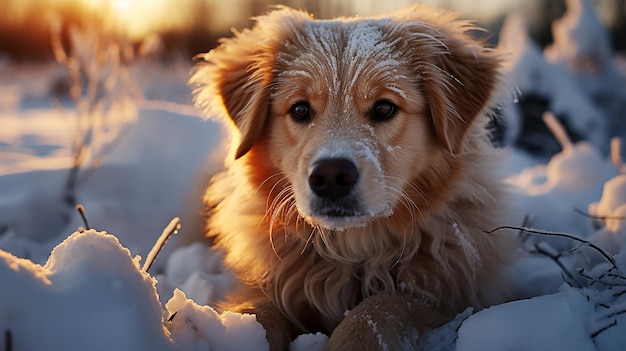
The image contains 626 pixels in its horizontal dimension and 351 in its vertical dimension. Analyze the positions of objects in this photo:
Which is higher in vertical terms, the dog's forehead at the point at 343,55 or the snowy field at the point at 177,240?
the dog's forehead at the point at 343,55

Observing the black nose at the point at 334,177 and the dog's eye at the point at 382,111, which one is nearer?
the black nose at the point at 334,177

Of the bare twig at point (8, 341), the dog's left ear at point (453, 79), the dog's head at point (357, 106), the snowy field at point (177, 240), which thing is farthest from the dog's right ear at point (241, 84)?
the bare twig at point (8, 341)

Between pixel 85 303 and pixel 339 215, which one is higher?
pixel 85 303

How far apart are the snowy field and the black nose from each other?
1.98ft

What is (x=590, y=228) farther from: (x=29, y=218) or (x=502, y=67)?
(x=29, y=218)

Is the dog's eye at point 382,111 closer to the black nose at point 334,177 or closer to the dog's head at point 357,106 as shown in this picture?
the dog's head at point 357,106

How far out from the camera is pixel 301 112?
Answer: 276 centimetres

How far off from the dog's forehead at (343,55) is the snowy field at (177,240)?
31.4 inches

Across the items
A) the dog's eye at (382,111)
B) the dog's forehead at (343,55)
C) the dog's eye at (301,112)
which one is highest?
the dog's forehead at (343,55)

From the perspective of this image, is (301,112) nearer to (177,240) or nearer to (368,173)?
(368,173)

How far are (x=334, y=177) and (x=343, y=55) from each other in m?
→ 0.72

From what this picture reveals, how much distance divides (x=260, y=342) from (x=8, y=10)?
121 ft

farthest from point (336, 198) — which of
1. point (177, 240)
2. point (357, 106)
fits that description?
point (177, 240)

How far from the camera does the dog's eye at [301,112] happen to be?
2.74m
